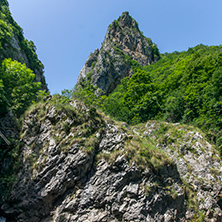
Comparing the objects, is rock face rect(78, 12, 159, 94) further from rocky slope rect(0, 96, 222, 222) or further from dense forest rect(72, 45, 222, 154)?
rocky slope rect(0, 96, 222, 222)

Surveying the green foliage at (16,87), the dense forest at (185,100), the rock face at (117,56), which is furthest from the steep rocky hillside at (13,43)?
the dense forest at (185,100)

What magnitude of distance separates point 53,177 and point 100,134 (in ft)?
14.6

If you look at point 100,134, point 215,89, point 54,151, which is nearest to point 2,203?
point 54,151

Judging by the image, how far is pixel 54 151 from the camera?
10.7 m

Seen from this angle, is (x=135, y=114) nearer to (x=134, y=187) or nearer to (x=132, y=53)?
(x=134, y=187)

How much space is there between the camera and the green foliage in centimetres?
1742

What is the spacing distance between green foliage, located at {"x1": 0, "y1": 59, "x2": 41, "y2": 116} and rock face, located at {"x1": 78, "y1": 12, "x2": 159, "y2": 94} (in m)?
22.7

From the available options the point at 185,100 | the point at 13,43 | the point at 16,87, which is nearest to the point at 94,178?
the point at 16,87

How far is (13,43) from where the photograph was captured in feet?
106

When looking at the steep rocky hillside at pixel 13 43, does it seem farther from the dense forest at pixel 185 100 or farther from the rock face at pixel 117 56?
the dense forest at pixel 185 100

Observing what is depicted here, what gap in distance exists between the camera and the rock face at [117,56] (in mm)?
47812

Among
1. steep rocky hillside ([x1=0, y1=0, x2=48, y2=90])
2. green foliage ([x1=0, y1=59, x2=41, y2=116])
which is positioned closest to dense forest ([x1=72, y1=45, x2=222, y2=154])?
green foliage ([x1=0, y1=59, x2=41, y2=116])

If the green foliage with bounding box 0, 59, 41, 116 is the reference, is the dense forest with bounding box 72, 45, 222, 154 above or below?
above

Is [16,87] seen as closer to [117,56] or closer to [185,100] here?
[185,100]
